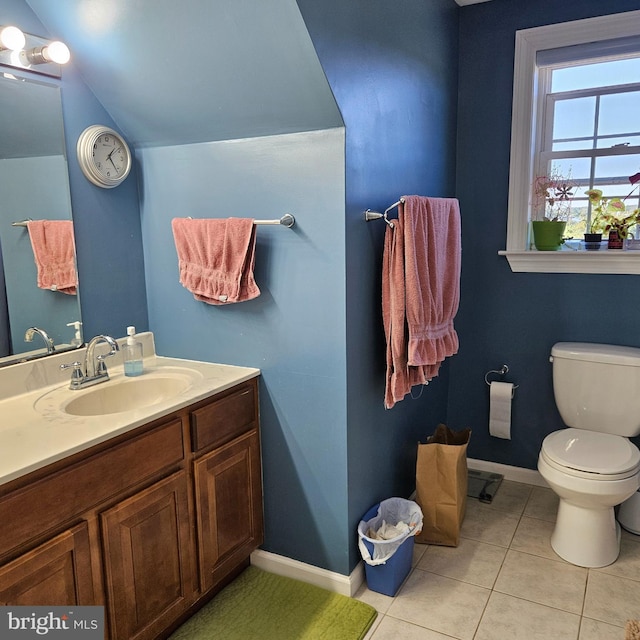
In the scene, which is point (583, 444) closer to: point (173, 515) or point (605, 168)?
point (605, 168)

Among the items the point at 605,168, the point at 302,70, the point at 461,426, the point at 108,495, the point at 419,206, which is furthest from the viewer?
the point at 461,426

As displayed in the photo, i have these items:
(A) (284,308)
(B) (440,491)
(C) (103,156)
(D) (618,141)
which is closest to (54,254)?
(C) (103,156)

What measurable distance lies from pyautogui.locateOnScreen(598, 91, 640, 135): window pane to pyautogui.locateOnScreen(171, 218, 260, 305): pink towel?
71.5 inches

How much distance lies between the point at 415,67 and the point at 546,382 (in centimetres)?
161

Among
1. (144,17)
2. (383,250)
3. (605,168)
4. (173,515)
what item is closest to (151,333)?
(173,515)

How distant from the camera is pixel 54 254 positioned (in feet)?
6.40

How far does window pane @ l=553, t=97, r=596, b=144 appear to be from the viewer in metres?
2.66

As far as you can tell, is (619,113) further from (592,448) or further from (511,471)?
(511,471)

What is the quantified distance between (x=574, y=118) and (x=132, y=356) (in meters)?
2.28

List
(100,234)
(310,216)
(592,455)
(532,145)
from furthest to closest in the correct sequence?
1. (532,145)
2. (592,455)
3. (100,234)
4. (310,216)

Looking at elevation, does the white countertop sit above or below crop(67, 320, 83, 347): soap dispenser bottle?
below

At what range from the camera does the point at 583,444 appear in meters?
2.33

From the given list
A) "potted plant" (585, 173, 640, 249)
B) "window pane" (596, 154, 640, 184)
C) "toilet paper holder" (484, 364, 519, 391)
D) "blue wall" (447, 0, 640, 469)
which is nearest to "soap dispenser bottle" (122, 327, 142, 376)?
"blue wall" (447, 0, 640, 469)

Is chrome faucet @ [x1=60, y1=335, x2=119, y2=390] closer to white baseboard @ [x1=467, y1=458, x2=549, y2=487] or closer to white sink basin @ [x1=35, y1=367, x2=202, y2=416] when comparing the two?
white sink basin @ [x1=35, y1=367, x2=202, y2=416]
